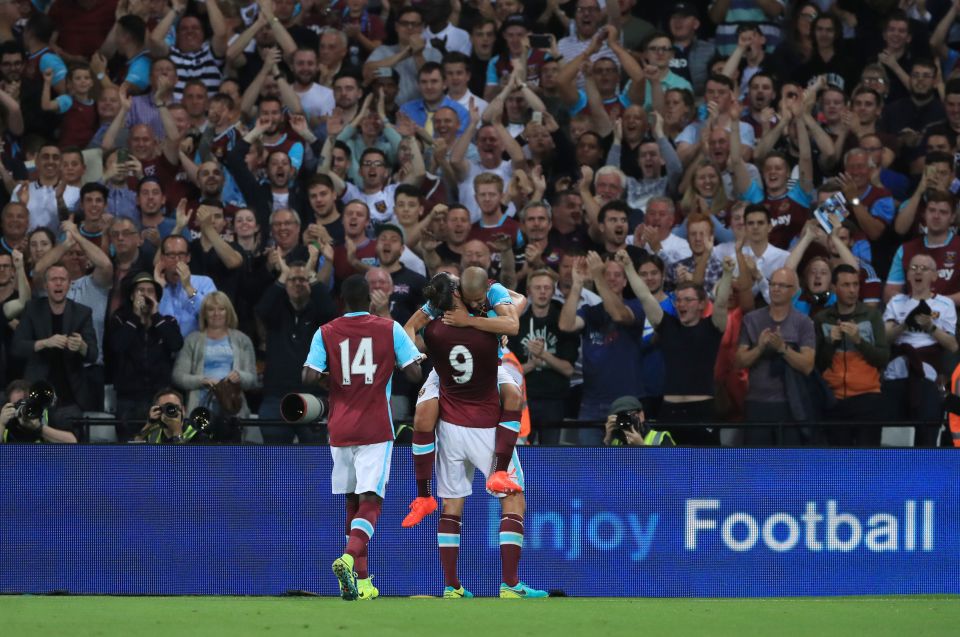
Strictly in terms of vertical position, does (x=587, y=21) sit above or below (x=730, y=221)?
above

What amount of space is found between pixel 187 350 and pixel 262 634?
611 centimetres

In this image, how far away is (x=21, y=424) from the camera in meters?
13.1

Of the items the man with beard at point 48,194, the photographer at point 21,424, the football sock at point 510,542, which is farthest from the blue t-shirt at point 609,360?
the man with beard at point 48,194

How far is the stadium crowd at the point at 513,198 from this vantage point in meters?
14.0

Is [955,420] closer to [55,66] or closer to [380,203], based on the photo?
[380,203]

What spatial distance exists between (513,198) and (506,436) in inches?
210

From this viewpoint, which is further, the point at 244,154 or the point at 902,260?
the point at 244,154

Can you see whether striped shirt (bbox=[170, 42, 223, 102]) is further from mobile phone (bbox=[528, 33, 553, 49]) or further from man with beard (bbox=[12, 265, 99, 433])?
man with beard (bbox=[12, 265, 99, 433])

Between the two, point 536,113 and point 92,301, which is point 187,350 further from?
point 536,113

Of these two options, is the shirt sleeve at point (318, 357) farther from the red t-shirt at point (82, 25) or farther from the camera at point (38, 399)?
the red t-shirt at point (82, 25)

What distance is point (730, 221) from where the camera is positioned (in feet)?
52.1

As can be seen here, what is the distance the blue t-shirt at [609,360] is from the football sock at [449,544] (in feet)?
9.90

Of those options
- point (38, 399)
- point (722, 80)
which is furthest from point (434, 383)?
point (722, 80)

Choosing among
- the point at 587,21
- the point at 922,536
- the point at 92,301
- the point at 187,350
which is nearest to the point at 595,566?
the point at 922,536
